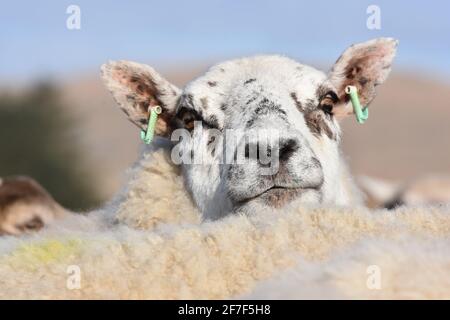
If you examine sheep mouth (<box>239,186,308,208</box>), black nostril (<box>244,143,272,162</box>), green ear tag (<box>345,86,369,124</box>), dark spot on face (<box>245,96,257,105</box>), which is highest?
dark spot on face (<box>245,96,257,105</box>)

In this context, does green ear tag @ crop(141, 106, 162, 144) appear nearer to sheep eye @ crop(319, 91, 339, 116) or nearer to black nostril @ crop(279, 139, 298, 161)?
sheep eye @ crop(319, 91, 339, 116)

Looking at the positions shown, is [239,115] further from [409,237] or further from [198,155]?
[409,237]

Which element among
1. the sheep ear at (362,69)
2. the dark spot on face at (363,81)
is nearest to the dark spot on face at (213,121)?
the sheep ear at (362,69)

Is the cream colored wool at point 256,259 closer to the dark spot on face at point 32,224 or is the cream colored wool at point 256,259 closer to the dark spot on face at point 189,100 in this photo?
the dark spot on face at point 189,100

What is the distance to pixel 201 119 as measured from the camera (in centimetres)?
691

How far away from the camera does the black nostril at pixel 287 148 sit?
602cm

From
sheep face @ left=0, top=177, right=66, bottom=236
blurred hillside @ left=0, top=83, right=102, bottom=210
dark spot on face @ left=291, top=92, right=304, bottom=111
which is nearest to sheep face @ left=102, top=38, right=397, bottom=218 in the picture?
dark spot on face @ left=291, top=92, right=304, bottom=111

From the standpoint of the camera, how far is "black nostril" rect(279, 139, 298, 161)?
6.02m

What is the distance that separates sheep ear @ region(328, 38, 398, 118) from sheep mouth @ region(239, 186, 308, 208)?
5.50ft

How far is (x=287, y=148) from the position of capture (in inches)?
239

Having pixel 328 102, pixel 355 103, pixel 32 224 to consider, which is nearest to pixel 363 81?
pixel 355 103

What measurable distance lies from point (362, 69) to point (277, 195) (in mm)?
2082

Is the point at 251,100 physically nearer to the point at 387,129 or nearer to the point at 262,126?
the point at 262,126
